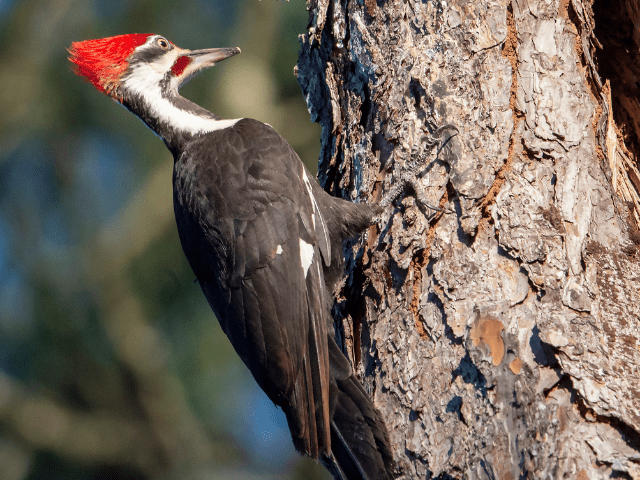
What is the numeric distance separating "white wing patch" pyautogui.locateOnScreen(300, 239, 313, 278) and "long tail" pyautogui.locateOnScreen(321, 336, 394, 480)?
0.27m

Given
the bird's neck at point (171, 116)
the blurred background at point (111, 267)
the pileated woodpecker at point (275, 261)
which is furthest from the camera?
the blurred background at point (111, 267)

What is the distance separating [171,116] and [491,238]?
147 cm

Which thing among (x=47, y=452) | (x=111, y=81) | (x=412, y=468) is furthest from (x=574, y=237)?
(x=47, y=452)

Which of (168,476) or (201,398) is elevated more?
(201,398)

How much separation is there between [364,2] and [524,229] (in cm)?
97

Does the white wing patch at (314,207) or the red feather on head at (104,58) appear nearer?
the white wing patch at (314,207)

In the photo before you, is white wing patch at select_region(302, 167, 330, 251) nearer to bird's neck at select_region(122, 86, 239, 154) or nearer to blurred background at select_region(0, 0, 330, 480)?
bird's neck at select_region(122, 86, 239, 154)

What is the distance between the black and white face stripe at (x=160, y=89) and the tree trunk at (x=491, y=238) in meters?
0.62

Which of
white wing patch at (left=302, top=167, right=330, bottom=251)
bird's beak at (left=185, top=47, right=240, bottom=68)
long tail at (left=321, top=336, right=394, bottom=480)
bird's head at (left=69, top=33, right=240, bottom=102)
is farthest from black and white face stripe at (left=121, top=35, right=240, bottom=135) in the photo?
long tail at (left=321, top=336, right=394, bottom=480)

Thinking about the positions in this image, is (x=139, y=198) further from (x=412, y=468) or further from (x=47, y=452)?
(x=412, y=468)

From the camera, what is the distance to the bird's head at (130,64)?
2.57 meters

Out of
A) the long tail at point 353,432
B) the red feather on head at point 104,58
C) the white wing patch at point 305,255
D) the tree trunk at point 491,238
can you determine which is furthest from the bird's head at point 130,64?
the long tail at point 353,432

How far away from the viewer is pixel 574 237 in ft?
5.49

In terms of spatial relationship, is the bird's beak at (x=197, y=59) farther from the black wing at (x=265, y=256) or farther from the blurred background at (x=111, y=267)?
the blurred background at (x=111, y=267)
